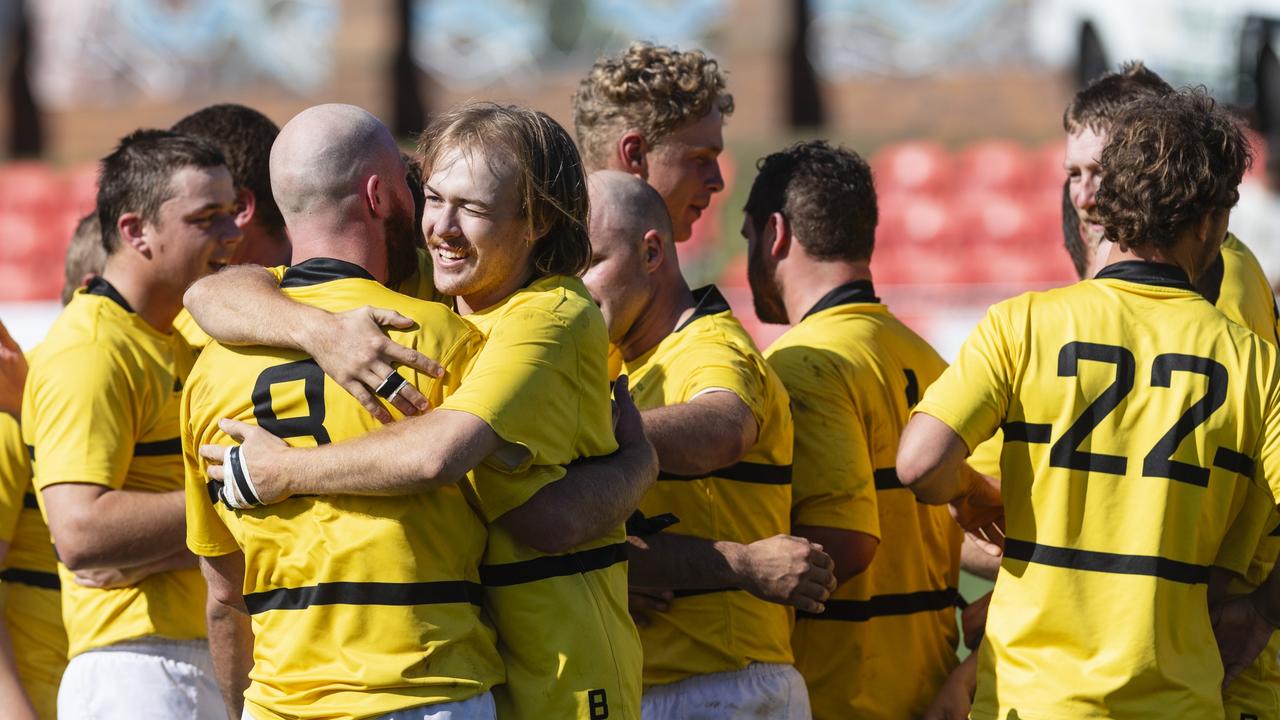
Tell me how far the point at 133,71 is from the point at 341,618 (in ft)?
76.1

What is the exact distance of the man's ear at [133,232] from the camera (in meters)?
4.25

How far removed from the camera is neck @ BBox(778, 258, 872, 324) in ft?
14.1

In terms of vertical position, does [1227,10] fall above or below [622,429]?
above

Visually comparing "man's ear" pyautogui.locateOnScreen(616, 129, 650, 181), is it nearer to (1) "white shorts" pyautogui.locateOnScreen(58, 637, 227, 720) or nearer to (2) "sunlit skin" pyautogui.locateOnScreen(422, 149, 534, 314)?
(2) "sunlit skin" pyautogui.locateOnScreen(422, 149, 534, 314)

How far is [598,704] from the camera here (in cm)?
286

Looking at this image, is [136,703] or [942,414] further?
[136,703]

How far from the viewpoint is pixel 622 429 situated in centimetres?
316

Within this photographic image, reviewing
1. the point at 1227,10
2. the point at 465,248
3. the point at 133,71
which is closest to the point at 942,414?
the point at 465,248

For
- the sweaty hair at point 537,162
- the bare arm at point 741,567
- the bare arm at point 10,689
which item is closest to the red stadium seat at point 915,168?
the bare arm at point 10,689

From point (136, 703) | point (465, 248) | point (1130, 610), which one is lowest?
point (136, 703)


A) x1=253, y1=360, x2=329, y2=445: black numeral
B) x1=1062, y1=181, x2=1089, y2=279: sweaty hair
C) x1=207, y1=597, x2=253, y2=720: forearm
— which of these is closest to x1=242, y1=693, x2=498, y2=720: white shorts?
x1=253, y1=360, x2=329, y2=445: black numeral

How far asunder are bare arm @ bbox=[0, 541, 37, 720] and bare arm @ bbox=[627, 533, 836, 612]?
196 cm

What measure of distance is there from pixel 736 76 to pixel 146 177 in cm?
1854

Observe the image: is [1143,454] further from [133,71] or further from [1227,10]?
[133,71]
